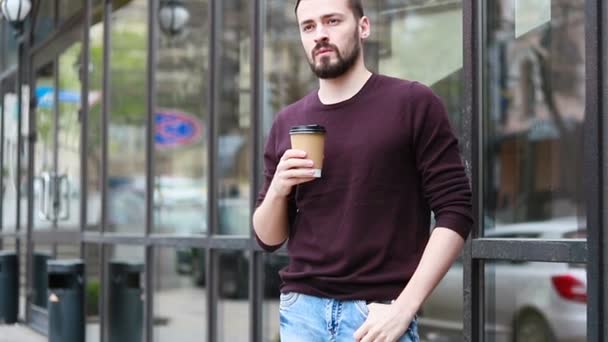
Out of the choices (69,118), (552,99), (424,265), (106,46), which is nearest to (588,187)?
(424,265)

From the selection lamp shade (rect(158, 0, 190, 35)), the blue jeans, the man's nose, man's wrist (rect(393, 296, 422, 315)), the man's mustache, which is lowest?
the blue jeans

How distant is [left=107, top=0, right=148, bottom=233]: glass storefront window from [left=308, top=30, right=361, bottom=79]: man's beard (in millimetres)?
6208

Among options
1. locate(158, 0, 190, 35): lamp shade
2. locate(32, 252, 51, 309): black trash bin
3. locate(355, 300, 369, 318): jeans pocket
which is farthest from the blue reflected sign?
locate(355, 300, 369, 318): jeans pocket

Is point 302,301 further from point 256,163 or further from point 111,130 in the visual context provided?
point 111,130

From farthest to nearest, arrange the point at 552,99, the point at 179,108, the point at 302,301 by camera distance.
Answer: the point at 552,99 < the point at 179,108 < the point at 302,301

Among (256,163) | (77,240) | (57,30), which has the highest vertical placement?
(57,30)

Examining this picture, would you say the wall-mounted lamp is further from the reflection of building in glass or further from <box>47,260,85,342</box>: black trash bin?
the reflection of building in glass

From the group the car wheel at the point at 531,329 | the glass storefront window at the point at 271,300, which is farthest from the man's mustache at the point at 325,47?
the glass storefront window at the point at 271,300

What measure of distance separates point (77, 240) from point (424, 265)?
8.46m

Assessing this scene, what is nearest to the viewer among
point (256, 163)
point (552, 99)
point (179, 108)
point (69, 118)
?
point (256, 163)

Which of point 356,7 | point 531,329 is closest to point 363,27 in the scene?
point 356,7

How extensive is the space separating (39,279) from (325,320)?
1083cm

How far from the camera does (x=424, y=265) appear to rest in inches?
111

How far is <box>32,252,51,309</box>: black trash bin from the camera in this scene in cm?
1288
